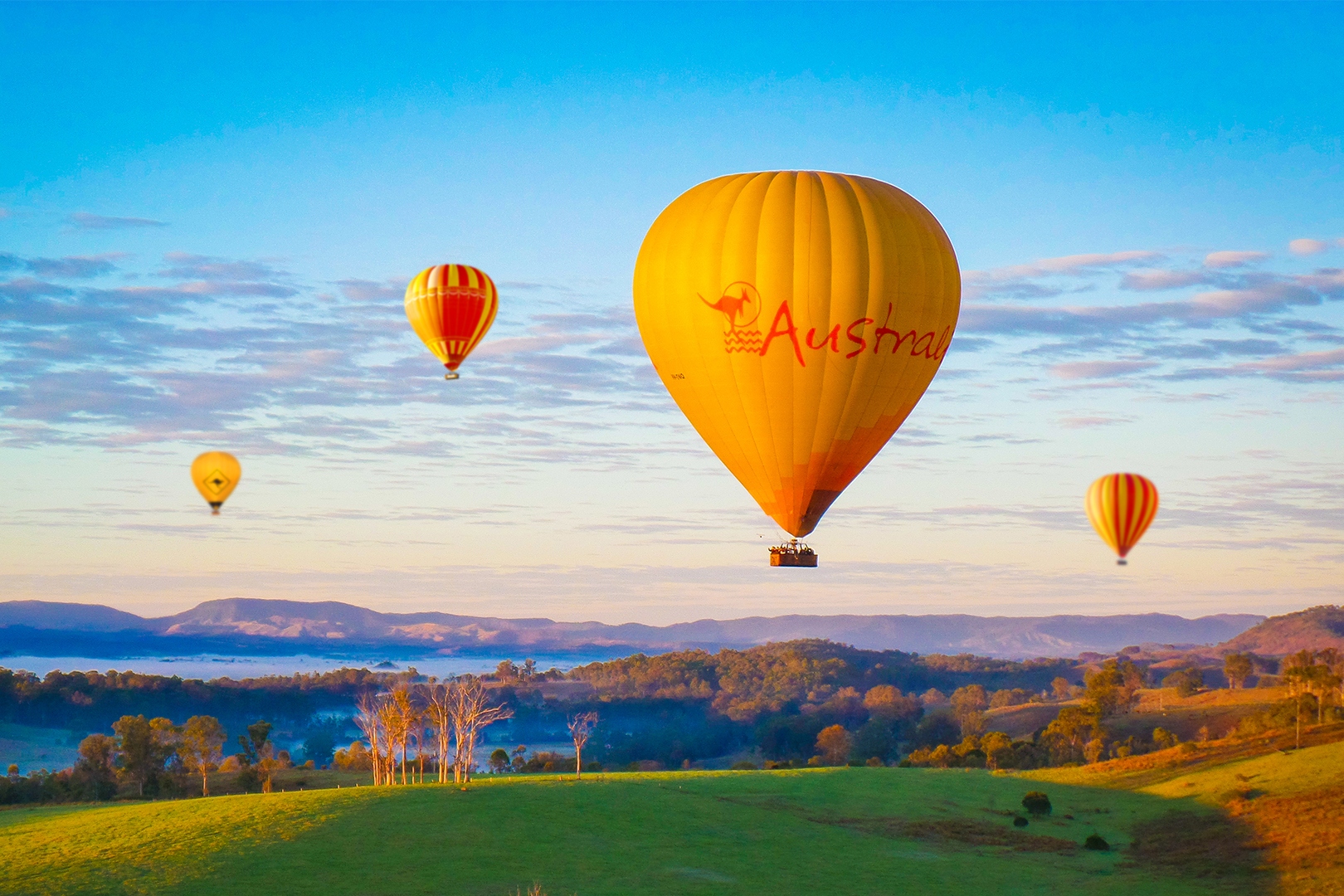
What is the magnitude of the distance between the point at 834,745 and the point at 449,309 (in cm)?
9272

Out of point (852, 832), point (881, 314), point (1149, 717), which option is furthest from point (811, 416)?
point (1149, 717)

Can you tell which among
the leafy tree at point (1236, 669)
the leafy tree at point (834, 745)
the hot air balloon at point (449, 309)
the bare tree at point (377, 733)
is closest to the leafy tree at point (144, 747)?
the bare tree at point (377, 733)

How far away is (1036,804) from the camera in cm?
6456

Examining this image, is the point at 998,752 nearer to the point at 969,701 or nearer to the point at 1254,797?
the point at 1254,797

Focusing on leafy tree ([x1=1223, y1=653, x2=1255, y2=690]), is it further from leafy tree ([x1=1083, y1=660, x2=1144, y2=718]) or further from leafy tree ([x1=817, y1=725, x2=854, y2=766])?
leafy tree ([x1=817, y1=725, x2=854, y2=766])

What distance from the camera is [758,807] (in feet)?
205

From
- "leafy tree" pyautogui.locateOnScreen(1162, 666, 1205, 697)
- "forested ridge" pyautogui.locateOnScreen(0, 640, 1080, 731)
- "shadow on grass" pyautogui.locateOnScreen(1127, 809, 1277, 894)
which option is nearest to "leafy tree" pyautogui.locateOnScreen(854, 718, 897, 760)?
"forested ridge" pyautogui.locateOnScreen(0, 640, 1080, 731)

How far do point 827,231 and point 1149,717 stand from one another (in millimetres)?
98144

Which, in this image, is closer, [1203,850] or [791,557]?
[791,557]

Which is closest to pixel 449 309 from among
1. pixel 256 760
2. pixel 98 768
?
pixel 256 760

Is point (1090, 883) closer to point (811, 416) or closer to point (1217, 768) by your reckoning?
point (811, 416)

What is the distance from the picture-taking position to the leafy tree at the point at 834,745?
402ft

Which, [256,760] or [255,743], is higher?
[255,743]

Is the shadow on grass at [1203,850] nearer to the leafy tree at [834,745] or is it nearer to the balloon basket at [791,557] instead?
the balloon basket at [791,557]
